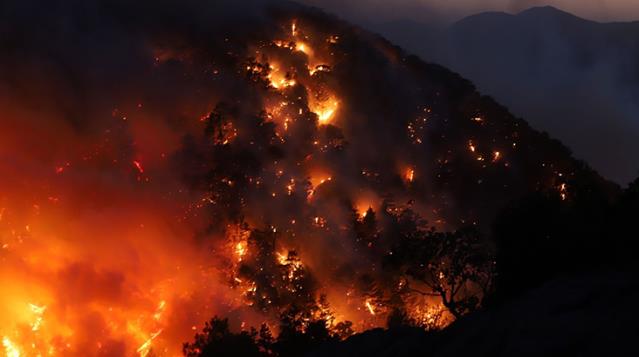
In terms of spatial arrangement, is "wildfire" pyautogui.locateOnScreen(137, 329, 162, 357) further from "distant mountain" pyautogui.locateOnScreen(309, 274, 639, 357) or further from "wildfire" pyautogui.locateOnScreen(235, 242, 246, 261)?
"distant mountain" pyautogui.locateOnScreen(309, 274, 639, 357)

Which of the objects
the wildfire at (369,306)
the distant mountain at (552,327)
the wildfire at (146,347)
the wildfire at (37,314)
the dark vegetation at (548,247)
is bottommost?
the distant mountain at (552,327)

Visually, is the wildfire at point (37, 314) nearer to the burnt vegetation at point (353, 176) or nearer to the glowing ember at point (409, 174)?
the burnt vegetation at point (353, 176)

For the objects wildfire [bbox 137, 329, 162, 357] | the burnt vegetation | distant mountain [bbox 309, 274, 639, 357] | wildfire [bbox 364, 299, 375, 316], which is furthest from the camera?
wildfire [bbox 364, 299, 375, 316]

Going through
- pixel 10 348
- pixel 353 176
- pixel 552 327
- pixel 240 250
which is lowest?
pixel 552 327

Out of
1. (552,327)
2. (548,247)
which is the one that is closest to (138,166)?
(548,247)

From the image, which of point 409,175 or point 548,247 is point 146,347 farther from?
point 548,247

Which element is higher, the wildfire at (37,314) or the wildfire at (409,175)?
the wildfire at (409,175)

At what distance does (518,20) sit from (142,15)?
151588 millimetres

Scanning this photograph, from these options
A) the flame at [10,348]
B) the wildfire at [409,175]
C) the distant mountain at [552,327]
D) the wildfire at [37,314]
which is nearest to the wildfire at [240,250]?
the wildfire at [37,314]

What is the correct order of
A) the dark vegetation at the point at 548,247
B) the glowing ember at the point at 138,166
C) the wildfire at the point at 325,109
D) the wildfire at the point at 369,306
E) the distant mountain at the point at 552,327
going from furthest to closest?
1. the wildfire at the point at 325,109
2. the glowing ember at the point at 138,166
3. the wildfire at the point at 369,306
4. the dark vegetation at the point at 548,247
5. the distant mountain at the point at 552,327

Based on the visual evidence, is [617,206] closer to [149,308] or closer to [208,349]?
[208,349]

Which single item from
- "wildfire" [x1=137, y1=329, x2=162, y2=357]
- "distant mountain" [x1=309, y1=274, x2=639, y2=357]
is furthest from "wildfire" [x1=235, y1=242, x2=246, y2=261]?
"distant mountain" [x1=309, y1=274, x2=639, y2=357]

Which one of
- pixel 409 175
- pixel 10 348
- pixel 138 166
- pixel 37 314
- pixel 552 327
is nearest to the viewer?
pixel 552 327

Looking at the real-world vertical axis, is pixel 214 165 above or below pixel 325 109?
below
